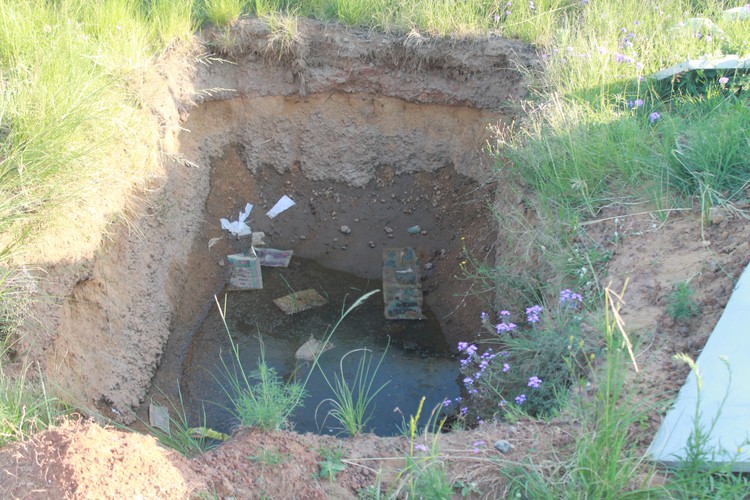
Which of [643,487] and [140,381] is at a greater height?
[643,487]

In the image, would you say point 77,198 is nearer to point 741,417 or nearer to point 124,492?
point 124,492

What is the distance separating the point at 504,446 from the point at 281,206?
3714 mm

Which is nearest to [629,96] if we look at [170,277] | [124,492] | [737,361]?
[737,361]

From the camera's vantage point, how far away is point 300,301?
485 cm

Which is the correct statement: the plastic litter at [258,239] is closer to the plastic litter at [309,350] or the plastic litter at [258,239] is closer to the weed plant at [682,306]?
the plastic litter at [309,350]

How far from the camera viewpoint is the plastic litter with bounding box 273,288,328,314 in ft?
15.7

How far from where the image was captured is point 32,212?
3270mm

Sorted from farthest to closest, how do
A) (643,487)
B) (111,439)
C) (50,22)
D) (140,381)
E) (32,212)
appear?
1. (50,22)
2. (140,381)
3. (32,212)
4. (111,439)
5. (643,487)

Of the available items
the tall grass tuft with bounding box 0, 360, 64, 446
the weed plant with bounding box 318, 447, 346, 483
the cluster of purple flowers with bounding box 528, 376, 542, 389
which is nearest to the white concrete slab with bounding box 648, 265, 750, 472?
the cluster of purple flowers with bounding box 528, 376, 542, 389

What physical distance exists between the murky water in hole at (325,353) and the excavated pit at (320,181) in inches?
0.8

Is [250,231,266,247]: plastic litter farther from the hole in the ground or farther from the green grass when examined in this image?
the green grass

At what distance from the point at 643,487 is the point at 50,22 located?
4244mm

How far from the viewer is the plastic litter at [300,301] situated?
479cm

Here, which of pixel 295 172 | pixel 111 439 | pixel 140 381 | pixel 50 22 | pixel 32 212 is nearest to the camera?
pixel 111 439
